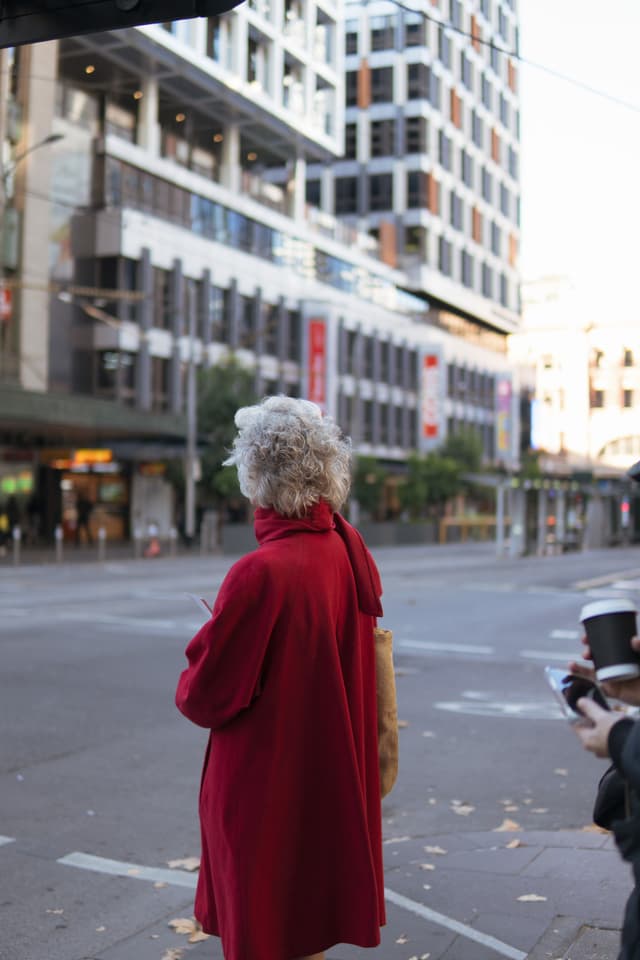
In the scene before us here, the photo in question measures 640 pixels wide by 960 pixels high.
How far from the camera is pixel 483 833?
17.9 ft

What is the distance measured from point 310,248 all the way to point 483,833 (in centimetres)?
5131

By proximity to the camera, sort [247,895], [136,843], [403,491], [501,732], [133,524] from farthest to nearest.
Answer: [403,491]
[133,524]
[501,732]
[136,843]
[247,895]

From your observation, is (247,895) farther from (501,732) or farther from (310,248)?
(310,248)

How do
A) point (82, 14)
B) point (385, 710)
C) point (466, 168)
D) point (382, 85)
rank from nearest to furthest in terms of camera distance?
point (385, 710) < point (82, 14) < point (382, 85) < point (466, 168)

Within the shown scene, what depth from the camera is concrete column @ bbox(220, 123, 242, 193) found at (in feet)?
149

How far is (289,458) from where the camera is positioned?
3.02 m

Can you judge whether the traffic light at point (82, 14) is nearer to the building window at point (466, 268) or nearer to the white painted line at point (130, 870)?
the white painted line at point (130, 870)

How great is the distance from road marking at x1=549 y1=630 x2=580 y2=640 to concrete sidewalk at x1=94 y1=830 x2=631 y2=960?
978 centimetres

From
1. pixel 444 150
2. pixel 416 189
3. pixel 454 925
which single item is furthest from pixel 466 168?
pixel 454 925

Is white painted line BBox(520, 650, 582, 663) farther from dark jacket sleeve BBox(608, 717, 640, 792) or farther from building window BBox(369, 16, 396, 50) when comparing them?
building window BBox(369, 16, 396, 50)

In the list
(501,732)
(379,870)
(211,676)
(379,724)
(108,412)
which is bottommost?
(501,732)

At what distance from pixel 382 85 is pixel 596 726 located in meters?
59.0

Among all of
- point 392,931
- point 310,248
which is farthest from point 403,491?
point 392,931

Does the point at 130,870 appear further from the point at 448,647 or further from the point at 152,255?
the point at 152,255
